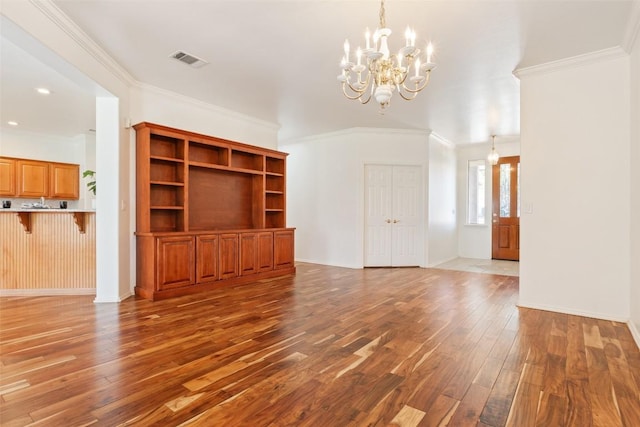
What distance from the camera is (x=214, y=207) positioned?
5305 millimetres

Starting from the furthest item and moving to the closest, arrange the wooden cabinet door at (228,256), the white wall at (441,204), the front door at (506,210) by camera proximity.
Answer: the front door at (506,210) → the white wall at (441,204) → the wooden cabinet door at (228,256)

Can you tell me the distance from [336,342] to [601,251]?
290 cm

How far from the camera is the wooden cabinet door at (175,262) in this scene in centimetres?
407

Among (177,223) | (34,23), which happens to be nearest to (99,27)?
(34,23)

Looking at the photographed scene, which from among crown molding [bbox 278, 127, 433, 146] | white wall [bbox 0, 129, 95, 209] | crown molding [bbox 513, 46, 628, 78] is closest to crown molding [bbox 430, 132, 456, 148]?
crown molding [bbox 278, 127, 433, 146]

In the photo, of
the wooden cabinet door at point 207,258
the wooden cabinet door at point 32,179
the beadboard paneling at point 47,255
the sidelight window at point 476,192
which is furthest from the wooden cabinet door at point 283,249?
the wooden cabinet door at point 32,179

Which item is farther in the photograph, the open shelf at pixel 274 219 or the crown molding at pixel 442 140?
the crown molding at pixel 442 140

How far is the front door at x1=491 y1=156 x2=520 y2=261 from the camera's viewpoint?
7797mm

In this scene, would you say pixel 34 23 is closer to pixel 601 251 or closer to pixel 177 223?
pixel 177 223

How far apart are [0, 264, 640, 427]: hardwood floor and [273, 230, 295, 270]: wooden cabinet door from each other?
166 cm

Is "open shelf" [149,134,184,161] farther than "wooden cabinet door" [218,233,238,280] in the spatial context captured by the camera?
No

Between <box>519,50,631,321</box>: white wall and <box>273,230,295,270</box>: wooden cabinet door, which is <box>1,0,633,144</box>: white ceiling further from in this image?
<box>273,230,295,270</box>: wooden cabinet door

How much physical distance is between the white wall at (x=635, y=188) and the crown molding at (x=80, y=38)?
16.2 feet

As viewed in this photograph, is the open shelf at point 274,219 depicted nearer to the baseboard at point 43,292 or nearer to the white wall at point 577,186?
the baseboard at point 43,292
